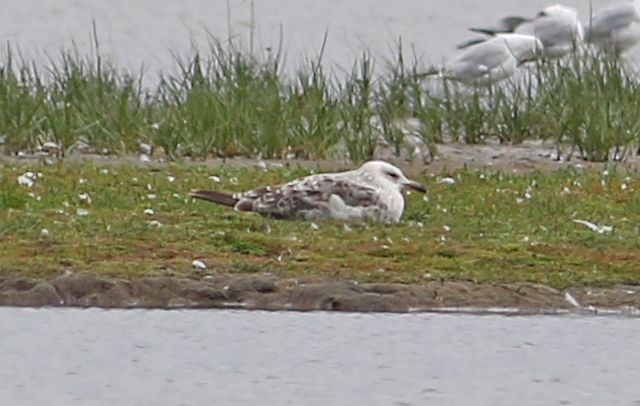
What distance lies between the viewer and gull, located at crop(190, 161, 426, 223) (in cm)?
1139

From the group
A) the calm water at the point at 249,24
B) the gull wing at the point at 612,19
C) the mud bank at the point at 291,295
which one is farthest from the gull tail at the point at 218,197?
the gull wing at the point at 612,19

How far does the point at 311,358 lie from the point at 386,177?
2741 mm

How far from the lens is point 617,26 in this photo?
720 inches

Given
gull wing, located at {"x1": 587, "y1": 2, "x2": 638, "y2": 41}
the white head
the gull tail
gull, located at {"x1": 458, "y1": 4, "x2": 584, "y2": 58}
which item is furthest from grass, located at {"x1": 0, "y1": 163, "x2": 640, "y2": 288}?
gull wing, located at {"x1": 587, "y1": 2, "x2": 638, "y2": 41}

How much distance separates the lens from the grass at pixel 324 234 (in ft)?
34.2

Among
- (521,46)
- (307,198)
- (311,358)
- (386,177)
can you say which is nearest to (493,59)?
(521,46)

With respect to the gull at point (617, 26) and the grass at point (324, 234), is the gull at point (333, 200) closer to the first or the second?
the grass at point (324, 234)

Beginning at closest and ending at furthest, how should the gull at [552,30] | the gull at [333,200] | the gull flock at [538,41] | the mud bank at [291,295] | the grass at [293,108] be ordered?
the mud bank at [291,295] < the gull at [333,200] < the grass at [293,108] < the gull flock at [538,41] < the gull at [552,30]

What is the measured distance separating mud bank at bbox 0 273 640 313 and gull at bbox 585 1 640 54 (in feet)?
24.1

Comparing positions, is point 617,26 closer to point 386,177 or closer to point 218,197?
point 386,177

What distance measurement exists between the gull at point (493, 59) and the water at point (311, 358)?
6913 mm

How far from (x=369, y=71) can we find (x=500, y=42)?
2520mm

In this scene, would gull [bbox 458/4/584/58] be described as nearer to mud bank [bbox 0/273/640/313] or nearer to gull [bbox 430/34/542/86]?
gull [bbox 430/34/542/86]

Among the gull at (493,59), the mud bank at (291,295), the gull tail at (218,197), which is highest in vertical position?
the gull at (493,59)
